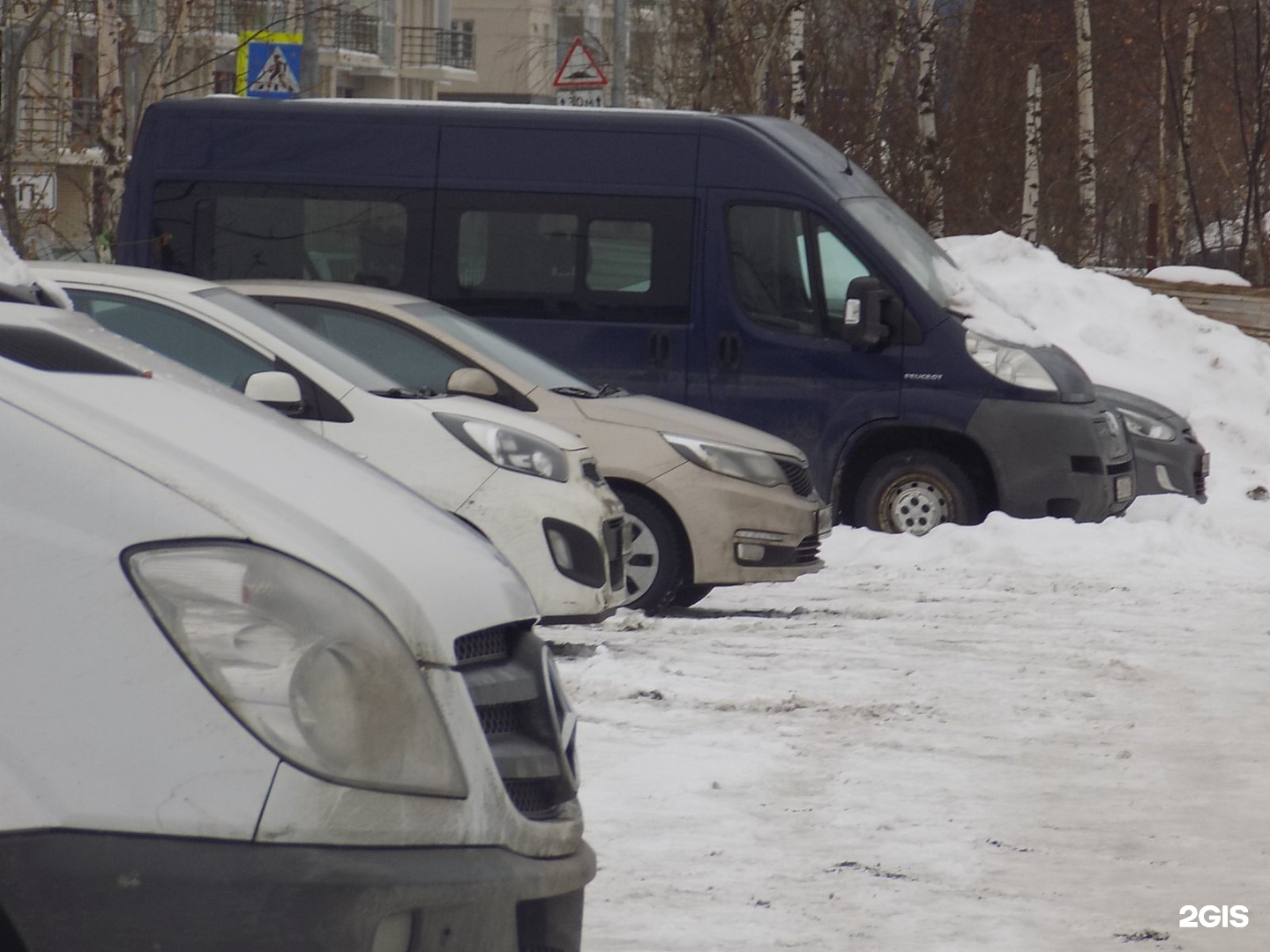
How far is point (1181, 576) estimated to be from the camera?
1071cm

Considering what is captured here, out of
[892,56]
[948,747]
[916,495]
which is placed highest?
[892,56]

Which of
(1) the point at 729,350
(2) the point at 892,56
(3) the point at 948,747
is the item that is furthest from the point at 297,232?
(2) the point at 892,56

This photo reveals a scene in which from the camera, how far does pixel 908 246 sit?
1182cm

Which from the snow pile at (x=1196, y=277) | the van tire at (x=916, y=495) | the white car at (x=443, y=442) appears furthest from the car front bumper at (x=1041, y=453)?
the snow pile at (x=1196, y=277)

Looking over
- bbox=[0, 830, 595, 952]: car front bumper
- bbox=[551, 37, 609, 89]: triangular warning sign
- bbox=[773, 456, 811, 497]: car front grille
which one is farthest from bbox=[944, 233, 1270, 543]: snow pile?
bbox=[0, 830, 595, 952]: car front bumper

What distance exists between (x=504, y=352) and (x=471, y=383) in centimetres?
85

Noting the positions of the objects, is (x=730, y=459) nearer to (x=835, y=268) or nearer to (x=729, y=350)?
(x=729, y=350)

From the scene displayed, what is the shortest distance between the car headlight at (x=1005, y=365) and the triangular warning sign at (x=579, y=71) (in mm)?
9996

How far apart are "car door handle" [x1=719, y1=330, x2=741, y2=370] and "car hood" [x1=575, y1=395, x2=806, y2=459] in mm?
1813

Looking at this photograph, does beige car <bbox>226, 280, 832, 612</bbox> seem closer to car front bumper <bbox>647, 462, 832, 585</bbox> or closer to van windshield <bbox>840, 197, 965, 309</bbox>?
car front bumper <bbox>647, 462, 832, 585</bbox>

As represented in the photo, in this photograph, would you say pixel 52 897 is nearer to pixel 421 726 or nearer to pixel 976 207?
pixel 421 726

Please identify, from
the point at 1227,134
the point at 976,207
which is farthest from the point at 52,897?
the point at 1227,134

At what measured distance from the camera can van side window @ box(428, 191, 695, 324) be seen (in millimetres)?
11438

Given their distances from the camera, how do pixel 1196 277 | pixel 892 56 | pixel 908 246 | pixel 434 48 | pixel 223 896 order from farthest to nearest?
1. pixel 434 48
2. pixel 892 56
3. pixel 1196 277
4. pixel 908 246
5. pixel 223 896
